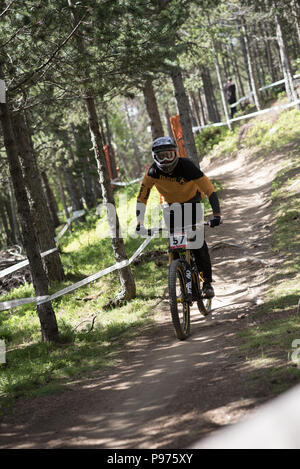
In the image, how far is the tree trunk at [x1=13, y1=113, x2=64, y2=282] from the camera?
35.2ft

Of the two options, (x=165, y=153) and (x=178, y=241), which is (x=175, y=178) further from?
(x=178, y=241)

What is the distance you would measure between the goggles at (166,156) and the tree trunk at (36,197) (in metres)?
5.24

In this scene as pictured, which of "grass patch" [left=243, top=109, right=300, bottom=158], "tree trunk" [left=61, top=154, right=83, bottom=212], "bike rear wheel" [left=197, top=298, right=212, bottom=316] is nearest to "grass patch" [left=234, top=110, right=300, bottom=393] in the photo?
"bike rear wheel" [left=197, top=298, right=212, bottom=316]

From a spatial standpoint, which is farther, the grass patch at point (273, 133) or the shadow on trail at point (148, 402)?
the grass patch at point (273, 133)

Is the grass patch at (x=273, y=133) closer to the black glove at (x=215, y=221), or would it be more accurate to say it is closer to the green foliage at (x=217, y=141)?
the green foliage at (x=217, y=141)

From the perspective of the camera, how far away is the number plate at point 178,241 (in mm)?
6508

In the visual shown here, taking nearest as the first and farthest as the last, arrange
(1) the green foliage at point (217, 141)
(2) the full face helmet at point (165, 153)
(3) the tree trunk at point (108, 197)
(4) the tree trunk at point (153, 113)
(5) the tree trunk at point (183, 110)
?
(2) the full face helmet at point (165, 153), (3) the tree trunk at point (108, 197), (4) the tree trunk at point (153, 113), (5) the tree trunk at point (183, 110), (1) the green foliage at point (217, 141)

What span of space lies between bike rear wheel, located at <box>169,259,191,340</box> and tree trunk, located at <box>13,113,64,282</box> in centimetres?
561

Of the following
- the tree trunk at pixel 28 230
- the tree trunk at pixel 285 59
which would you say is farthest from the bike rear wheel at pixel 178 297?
the tree trunk at pixel 285 59

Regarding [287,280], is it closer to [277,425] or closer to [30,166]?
[277,425]

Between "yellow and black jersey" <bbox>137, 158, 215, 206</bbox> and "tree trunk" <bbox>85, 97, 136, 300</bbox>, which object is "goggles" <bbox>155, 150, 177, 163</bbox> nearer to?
"yellow and black jersey" <bbox>137, 158, 215, 206</bbox>

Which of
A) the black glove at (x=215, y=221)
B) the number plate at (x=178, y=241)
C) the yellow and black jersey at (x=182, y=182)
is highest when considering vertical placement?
the yellow and black jersey at (x=182, y=182)

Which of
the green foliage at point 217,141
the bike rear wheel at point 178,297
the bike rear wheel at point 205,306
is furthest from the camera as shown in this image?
the green foliage at point 217,141

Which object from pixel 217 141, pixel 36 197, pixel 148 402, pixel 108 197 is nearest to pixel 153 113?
pixel 36 197
